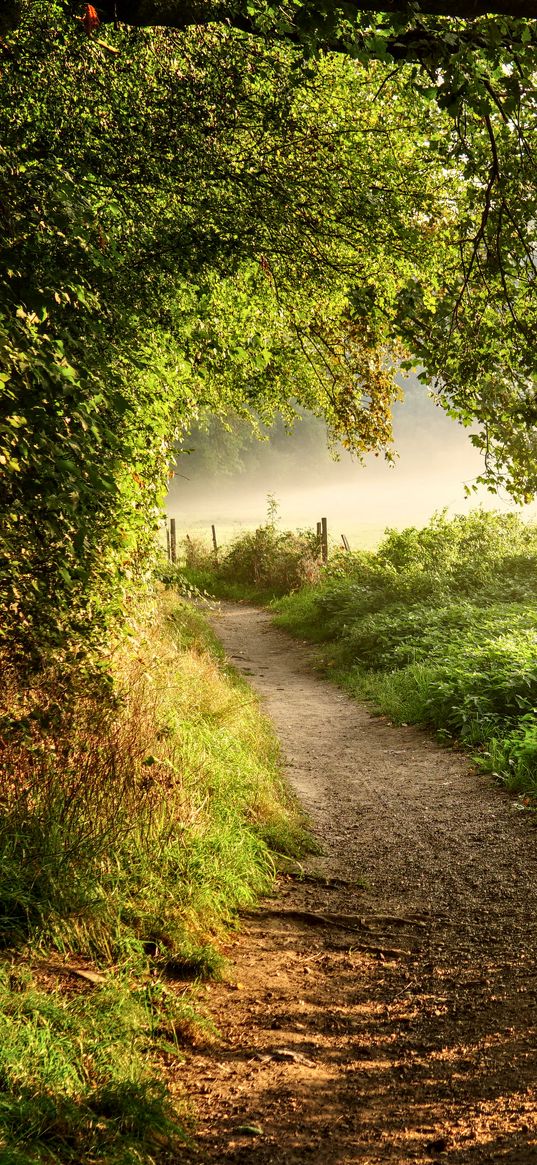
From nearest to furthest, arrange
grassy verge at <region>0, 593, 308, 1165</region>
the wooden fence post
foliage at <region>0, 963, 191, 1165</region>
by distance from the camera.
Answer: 1. foliage at <region>0, 963, 191, 1165</region>
2. grassy verge at <region>0, 593, 308, 1165</region>
3. the wooden fence post

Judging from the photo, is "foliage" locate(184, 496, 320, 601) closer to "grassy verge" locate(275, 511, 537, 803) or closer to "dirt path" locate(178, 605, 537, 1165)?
"grassy verge" locate(275, 511, 537, 803)

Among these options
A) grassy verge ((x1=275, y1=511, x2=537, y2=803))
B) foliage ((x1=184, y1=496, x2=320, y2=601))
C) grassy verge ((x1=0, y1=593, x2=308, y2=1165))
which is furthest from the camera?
foliage ((x1=184, y1=496, x2=320, y2=601))

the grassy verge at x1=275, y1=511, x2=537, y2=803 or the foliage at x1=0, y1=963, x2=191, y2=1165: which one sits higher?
the grassy verge at x1=275, y1=511, x2=537, y2=803

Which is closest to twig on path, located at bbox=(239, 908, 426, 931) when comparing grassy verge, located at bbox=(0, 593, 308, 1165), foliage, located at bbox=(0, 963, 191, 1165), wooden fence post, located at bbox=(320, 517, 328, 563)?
grassy verge, located at bbox=(0, 593, 308, 1165)

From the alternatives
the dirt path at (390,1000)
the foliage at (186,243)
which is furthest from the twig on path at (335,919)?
the foliage at (186,243)

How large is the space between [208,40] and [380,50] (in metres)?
2.61

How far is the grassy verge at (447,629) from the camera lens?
29.5 feet

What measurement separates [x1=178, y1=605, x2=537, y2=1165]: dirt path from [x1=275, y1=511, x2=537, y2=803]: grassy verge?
4.27 ft

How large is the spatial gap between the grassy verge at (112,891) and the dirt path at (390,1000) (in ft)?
0.90

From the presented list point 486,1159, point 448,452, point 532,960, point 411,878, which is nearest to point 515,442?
point 411,878

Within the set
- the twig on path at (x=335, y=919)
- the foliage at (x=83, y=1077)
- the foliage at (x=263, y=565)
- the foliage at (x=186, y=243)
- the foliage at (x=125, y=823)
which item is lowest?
the twig on path at (x=335, y=919)

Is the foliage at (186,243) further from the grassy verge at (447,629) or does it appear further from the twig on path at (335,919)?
the grassy verge at (447,629)

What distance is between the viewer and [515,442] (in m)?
7.46

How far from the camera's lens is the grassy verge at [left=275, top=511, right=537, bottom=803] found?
29.5ft
